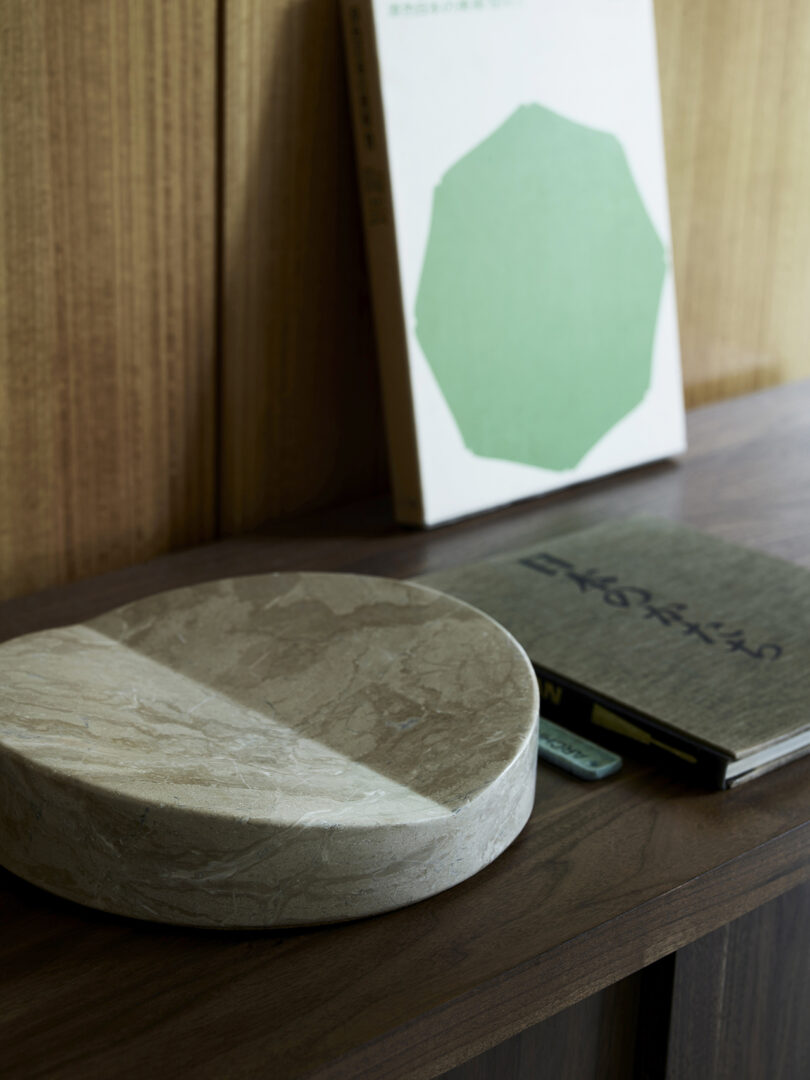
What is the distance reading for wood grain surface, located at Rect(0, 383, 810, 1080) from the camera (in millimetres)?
470

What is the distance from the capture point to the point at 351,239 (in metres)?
0.94

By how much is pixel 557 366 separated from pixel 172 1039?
0.66 meters

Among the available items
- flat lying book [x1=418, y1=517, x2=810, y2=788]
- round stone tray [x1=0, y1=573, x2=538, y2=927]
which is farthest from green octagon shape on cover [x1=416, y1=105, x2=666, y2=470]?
round stone tray [x1=0, y1=573, x2=538, y2=927]

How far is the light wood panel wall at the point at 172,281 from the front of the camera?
76 centimetres

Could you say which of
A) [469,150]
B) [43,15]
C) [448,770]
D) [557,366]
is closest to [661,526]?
[557,366]

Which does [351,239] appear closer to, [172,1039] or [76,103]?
[76,103]

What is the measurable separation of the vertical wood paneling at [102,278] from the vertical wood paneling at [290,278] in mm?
21

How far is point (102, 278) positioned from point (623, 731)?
1.44ft

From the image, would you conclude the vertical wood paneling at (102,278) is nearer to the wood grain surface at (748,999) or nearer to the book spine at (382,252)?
the book spine at (382,252)

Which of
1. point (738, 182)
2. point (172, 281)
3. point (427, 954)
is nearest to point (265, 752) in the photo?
point (427, 954)

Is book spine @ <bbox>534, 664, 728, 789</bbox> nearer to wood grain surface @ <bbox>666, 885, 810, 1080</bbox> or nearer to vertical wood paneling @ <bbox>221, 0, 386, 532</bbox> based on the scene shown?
wood grain surface @ <bbox>666, 885, 810, 1080</bbox>

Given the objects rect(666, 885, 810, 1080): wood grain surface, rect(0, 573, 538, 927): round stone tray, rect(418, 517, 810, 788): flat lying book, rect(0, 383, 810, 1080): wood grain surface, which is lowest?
rect(666, 885, 810, 1080): wood grain surface

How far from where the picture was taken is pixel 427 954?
515mm

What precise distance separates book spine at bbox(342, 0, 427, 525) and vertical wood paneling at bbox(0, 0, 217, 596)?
0.11m
